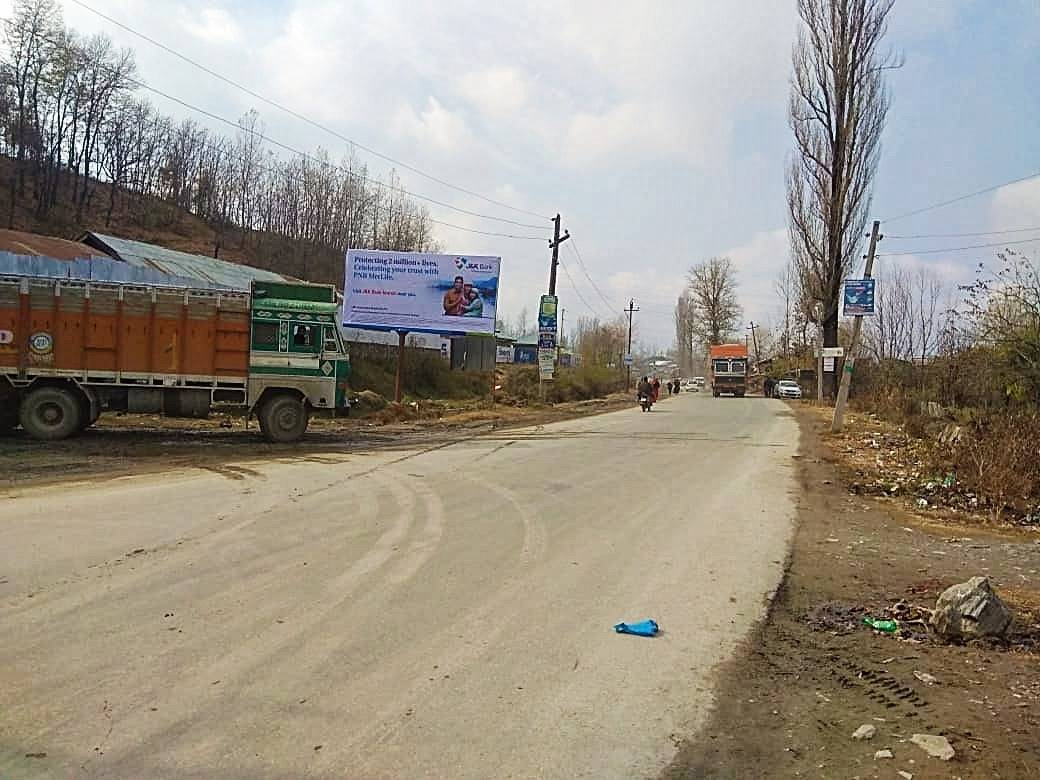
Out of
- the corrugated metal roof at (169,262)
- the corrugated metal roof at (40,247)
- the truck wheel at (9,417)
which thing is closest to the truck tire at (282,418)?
the truck wheel at (9,417)

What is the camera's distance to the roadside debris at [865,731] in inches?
163

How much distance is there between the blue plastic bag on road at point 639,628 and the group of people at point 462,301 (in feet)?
81.8

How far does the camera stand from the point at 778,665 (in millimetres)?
5188

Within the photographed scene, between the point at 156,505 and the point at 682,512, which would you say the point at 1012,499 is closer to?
the point at 682,512

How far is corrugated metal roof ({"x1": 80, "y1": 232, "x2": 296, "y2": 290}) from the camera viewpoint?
36469 millimetres

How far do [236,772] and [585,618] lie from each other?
2951mm

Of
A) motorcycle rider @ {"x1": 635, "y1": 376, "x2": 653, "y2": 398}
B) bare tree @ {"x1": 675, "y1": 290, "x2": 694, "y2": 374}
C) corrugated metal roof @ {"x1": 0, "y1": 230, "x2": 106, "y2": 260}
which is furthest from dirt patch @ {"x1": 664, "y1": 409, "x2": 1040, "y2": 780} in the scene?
bare tree @ {"x1": 675, "y1": 290, "x2": 694, "y2": 374}

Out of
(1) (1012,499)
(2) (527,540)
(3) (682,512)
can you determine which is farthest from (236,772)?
(1) (1012,499)

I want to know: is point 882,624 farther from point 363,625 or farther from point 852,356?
point 852,356

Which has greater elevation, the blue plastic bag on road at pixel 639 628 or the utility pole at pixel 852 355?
the utility pole at pixel 852 355

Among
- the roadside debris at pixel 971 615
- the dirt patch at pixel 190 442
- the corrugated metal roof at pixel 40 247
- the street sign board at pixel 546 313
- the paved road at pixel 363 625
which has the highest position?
the corrugated metal roof at pixel 40 247

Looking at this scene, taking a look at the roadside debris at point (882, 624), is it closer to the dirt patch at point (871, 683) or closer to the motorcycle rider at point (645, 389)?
the dirt patch at point (871, 683)

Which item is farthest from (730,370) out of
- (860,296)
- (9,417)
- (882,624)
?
(882,624)

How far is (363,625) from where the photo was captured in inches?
220
